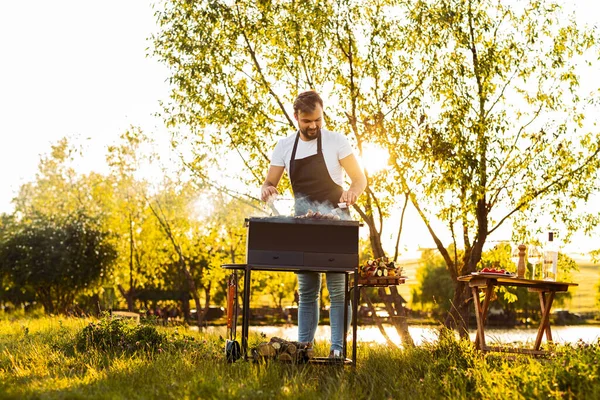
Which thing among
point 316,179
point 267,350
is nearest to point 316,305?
point 267,350

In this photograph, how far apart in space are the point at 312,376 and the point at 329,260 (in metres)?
0.85

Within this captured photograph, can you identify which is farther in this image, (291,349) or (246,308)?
(291,349)

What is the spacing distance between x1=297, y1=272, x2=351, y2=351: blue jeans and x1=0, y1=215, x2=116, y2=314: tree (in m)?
19.0

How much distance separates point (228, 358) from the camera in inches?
238

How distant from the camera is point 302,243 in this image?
580 centimetres

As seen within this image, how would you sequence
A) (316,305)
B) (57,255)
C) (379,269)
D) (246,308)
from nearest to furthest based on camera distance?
(246,308) < (316,305) < (379,269) < (57,255)

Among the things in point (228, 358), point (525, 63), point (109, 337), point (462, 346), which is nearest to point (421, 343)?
→ point (462, 346)

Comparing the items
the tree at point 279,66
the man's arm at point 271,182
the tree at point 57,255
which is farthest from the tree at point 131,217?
the man's arm at point 271,182

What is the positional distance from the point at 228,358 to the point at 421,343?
178cm

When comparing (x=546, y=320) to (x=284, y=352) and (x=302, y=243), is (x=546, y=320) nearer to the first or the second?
(x=284, y=352)

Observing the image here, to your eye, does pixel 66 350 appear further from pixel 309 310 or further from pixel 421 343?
pixel 421 343

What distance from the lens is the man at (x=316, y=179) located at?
236 inches

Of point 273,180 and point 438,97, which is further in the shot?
point 438,97

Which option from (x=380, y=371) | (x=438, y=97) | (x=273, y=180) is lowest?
(x=380, y=371)
